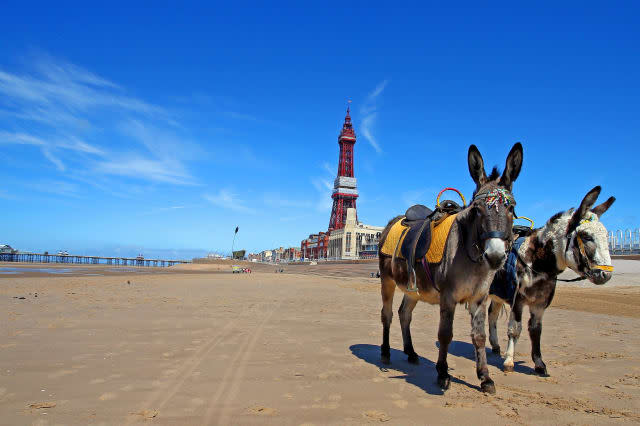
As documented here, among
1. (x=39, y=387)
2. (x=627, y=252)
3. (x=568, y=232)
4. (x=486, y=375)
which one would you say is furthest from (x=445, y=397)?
(x=627, y=252)

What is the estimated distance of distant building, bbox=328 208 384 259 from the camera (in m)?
130

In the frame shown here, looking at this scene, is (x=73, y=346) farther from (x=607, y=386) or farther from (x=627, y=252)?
(x=627, y=252)

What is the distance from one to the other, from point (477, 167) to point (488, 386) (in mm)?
2778

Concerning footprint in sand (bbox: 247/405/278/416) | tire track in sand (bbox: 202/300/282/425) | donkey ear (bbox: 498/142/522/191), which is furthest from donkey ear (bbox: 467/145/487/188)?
tire track in sand (bbox: 202/300/282/425)

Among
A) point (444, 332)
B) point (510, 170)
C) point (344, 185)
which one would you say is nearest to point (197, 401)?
point (444, 332)

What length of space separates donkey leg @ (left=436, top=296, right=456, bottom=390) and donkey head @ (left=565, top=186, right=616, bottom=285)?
2164 millimetres

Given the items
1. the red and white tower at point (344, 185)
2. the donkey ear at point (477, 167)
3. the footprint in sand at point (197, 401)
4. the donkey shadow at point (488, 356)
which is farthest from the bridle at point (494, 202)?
the red and white tower at point (344, 185)

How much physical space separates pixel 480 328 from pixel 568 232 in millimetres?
2071

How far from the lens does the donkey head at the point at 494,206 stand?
163 inches

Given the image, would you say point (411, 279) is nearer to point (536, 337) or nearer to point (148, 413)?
point (536, 337)

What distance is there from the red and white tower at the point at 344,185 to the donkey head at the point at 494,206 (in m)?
147

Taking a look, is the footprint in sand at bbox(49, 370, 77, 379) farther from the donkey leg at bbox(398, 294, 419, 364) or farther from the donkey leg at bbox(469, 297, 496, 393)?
the donkey leg at bbox(469, 297, 496, 393)

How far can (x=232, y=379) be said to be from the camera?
5.03m

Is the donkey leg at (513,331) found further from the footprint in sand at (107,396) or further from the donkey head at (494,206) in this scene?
the footprint in sand at (107,396)
